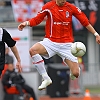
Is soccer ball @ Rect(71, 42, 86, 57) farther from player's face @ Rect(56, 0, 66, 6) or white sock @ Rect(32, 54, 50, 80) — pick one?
player's face @ Rect(56, 0, 66, 6)

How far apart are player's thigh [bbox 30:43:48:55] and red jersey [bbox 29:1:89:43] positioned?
28 centimetres

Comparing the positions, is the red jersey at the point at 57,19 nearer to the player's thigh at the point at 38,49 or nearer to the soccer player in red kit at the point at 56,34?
the soccer player in red kit at the point at 56,34

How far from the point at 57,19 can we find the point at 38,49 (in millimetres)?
720

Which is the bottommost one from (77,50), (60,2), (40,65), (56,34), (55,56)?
(55,56)

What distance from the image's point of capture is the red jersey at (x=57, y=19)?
1037 centimetres

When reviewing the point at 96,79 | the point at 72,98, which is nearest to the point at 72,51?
the point at 72,98

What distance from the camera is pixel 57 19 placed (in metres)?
10.4

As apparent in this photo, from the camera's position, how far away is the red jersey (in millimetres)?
10367

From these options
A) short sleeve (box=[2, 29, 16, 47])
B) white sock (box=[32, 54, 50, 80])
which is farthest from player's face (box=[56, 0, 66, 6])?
short sleeve (box=[2, 29, 16, 47])

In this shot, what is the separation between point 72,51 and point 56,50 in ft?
2.01

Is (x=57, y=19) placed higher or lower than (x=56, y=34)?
higher

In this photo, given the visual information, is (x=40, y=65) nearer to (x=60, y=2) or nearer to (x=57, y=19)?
(x=57, y=19)

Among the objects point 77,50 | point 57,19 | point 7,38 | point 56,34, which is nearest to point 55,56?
point 56,34

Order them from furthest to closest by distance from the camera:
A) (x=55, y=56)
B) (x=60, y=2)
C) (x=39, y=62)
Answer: (x=55, y=56) < (x=39, y=62) < (x=60, y=2)
